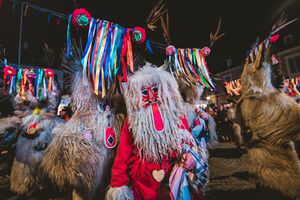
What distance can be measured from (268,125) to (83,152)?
7.28 ft

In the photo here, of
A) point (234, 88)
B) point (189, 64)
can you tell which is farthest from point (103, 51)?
point (234, 88)

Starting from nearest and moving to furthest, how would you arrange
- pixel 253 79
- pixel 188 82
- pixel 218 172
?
pixel 253 79
pixel 188 82
pixel 218 172

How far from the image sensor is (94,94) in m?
1.77

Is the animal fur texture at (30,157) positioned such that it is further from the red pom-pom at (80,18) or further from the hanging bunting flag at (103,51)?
the red pom-pom at (80,18)

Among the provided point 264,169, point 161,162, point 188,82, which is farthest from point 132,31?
point 264,169

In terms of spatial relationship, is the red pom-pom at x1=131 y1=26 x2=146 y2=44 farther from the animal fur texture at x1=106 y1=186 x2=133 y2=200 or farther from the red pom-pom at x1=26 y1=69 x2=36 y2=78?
the red pom-pom at x1=26 y1=69 x2=36 y2=78

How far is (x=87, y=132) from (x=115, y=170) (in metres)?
0.53

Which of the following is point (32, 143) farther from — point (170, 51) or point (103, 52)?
point (170, 51)

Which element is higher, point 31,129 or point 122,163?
point 31,129

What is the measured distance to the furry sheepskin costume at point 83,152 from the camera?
1.50 metres

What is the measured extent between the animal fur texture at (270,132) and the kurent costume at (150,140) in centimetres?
130

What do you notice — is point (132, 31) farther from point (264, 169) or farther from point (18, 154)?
point (18, 154)

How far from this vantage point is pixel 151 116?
1378mm

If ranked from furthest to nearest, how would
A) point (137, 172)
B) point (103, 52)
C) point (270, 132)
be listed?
point (270, 132) → point (103, 52) → point (137, 172)
